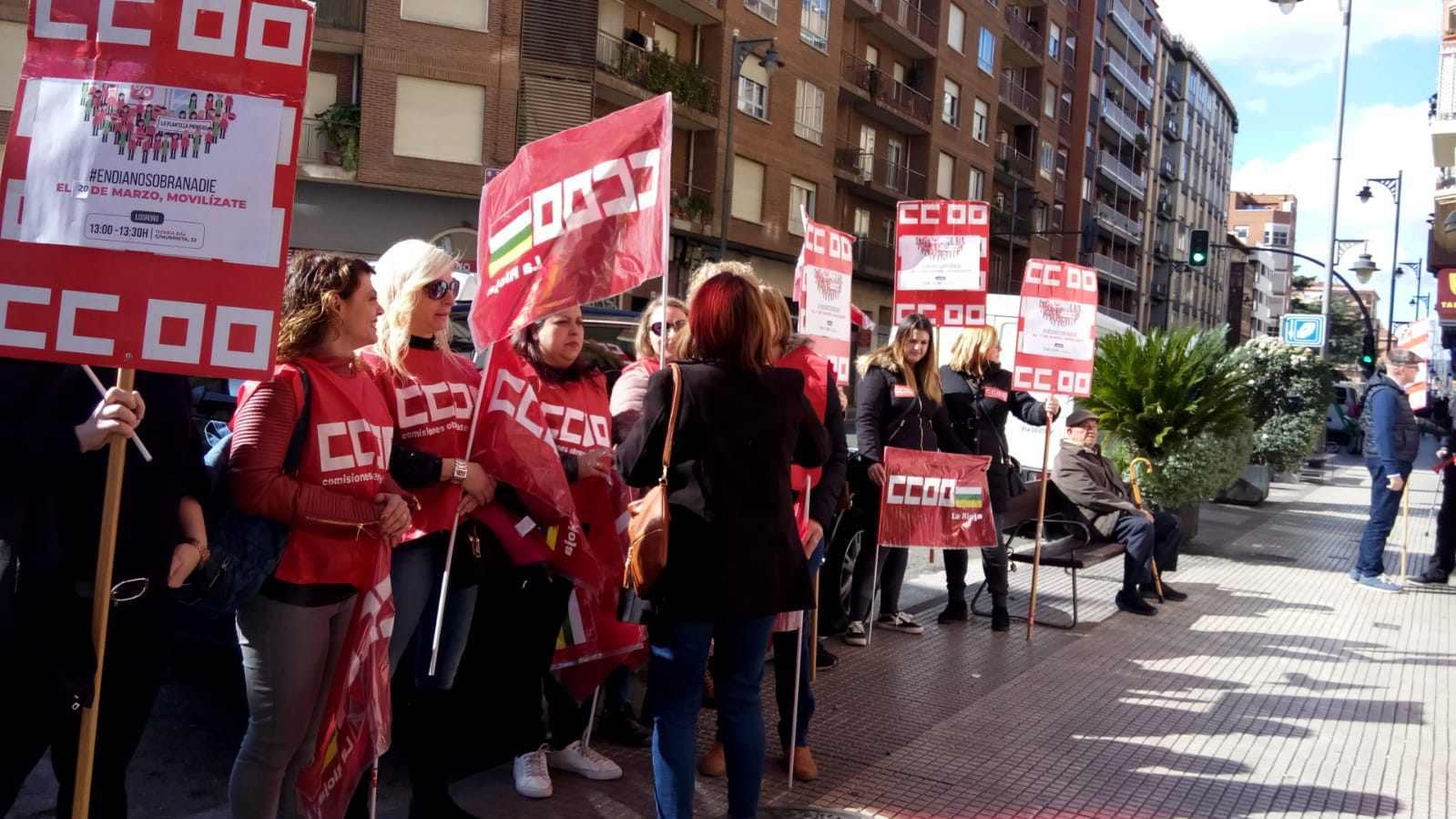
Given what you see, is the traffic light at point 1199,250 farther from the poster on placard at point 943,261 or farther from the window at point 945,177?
the poster on placard at point 943,261

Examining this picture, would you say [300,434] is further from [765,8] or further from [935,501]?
[765,8]

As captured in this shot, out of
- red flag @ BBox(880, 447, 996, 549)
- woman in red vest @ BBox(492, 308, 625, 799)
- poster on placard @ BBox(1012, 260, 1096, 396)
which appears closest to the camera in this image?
woman in red vest @ BBox(492, 308, 625, 799)

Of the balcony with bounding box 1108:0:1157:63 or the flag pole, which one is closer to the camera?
the flag pole

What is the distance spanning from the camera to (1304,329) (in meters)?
20.8

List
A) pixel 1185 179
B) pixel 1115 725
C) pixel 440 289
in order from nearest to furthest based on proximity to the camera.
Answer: pixel 440 289 < pixel 1115 725 < pixel 1185 179

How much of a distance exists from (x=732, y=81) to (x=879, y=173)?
40.4ft

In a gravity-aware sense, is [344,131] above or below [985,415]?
above

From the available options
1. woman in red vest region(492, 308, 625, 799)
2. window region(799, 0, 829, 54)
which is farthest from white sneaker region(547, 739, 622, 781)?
window region(799, 0, 829, 54)

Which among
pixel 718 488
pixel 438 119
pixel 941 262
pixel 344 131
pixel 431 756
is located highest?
pixel 438 119

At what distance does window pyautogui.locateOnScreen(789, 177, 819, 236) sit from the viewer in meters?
33.3

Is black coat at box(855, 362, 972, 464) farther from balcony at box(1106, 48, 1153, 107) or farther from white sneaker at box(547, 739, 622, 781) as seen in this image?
balcony at box(1106, 48, 1153, 107)

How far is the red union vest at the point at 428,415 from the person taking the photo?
362 cm

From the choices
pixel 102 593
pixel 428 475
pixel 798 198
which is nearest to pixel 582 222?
pixel 428 475

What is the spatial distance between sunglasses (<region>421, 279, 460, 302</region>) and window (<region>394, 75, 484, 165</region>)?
71.2ft
